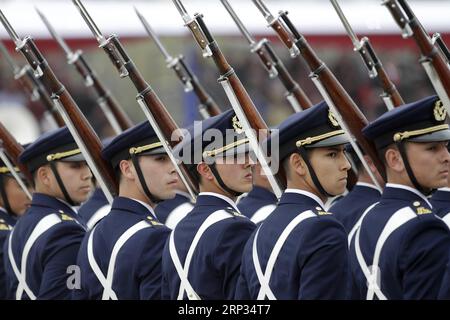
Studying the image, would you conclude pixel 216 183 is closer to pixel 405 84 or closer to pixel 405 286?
pixel 405 286

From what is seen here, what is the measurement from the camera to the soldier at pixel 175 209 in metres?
8.45

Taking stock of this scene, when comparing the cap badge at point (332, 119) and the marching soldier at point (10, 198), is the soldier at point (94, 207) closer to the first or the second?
the marching soldier at point (10, 198)

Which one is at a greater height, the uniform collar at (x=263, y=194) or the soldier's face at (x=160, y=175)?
the soldier's face at (x=160, y=175)

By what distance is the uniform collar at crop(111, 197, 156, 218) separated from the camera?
6168 mm

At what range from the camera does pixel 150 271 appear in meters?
5.88

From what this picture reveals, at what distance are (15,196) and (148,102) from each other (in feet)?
5.28

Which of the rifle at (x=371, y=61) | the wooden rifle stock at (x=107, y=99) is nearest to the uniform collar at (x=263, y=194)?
the rifle at (x=371, y=61)

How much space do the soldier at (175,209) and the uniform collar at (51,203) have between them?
154 cm

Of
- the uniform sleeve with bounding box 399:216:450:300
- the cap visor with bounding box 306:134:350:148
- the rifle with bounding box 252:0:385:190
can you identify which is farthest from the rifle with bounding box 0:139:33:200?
the uniform sleeve with bounding box 399:216:450:300

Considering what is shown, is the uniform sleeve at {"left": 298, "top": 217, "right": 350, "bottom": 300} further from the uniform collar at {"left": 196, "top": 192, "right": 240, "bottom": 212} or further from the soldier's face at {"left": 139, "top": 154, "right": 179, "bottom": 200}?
the soldier's face at {"left": 139, "top": 154, "right": 179, "bottom": 200}

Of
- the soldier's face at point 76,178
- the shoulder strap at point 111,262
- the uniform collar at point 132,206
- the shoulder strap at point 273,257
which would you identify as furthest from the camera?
the soldier's face at point 76,178

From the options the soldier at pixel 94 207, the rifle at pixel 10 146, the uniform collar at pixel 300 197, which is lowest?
the uniform collar at pixel 300 197

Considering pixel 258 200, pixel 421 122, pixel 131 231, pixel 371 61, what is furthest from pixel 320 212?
pixel 258 200

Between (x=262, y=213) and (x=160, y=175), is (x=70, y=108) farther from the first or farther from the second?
(x=262, y=213)
